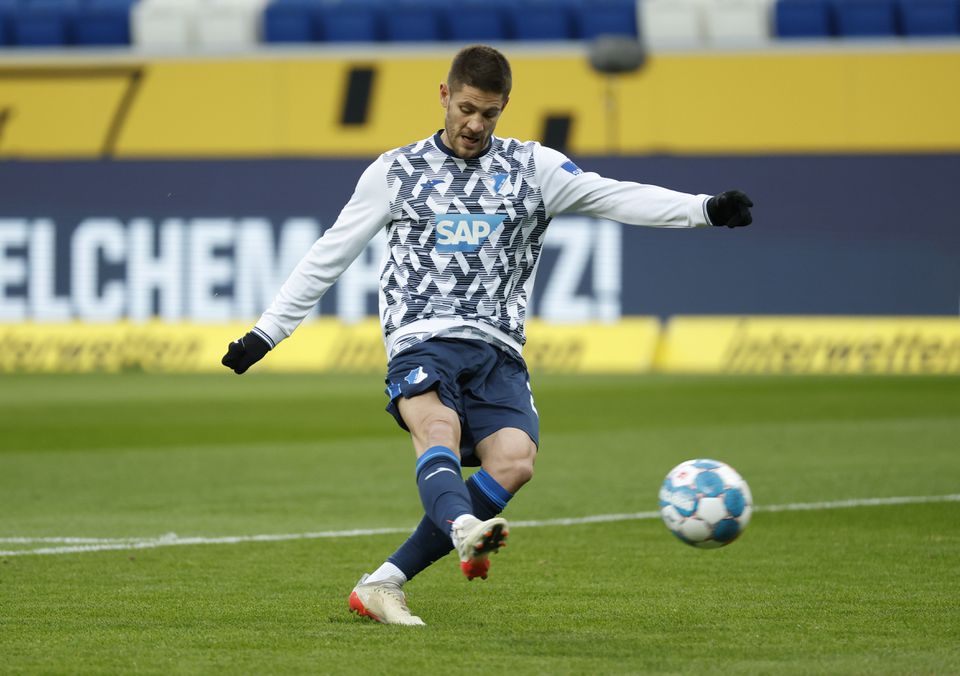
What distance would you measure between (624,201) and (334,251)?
101cm

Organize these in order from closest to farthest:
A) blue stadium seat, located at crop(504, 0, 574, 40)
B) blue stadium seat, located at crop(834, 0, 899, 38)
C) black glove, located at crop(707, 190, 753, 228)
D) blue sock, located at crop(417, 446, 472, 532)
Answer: blue sock, located at crop(417, 446, 472, 532), black glove, located at crop(707, 190, 753, 228), blue stadium seat, located at crop(834, 0, 899, 38), blue stadium seat, located at crop(504, 0, 574, 40)

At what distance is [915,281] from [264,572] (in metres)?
17.1

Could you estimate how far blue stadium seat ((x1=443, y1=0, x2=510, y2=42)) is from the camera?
2652cm

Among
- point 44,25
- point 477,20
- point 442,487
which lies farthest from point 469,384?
point 44,25

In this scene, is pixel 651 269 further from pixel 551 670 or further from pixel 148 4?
pixel 551 670

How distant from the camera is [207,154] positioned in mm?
25391

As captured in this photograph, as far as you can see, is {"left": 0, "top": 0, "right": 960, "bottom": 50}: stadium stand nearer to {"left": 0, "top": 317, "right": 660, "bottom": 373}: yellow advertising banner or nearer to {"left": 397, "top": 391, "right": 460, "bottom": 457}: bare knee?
{"left": 0, "top": 317, "right": 660, "bottom": 373}: yellow advertising banner

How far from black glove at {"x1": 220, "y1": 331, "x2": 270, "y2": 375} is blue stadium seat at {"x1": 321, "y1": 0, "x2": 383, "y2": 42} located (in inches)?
837

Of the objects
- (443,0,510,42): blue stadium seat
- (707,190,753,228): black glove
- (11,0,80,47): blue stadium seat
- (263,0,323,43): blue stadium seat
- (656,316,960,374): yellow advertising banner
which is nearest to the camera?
(707,190,753,228): black glove

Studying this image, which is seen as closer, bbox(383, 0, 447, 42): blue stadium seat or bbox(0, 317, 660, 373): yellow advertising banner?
bbox(0, 317, 660, 373): yellow advertising banner

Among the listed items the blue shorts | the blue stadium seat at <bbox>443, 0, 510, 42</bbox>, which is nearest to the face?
the blue shorts

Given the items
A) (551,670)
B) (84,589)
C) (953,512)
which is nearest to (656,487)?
(953,512)

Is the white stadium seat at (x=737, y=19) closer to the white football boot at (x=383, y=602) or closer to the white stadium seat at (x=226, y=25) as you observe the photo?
the white stadium seat at (x=226, y=25)

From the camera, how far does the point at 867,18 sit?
25922mm
